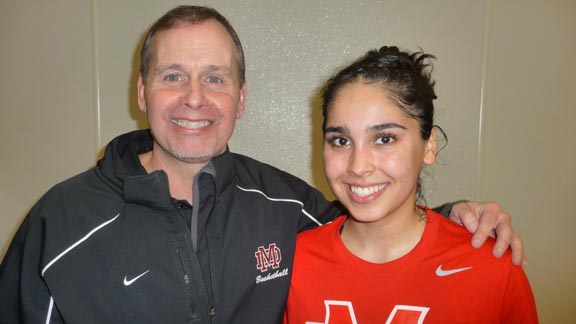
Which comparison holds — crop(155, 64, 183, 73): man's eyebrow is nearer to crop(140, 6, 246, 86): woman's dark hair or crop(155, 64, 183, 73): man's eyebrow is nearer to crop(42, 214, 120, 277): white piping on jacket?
crop(140, 6, 246, 86): woman's dark hair

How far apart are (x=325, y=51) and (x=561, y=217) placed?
1372 mm

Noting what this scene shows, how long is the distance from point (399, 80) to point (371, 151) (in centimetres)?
20

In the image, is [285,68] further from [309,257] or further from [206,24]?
[309,257]

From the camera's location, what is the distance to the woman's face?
3.08ft

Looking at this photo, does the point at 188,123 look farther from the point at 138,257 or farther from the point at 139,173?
the point at 138,257

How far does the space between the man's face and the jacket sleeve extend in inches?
15.7

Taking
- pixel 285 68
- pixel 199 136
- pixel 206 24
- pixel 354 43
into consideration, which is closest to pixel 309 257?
pixel 199 136

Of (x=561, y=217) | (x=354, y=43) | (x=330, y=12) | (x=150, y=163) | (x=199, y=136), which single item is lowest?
(x=561, y=217)

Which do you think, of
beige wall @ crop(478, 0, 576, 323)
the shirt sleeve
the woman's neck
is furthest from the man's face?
beige wall @ crop(478, 0, 576, 323)

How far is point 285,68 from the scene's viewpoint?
5.51 feet

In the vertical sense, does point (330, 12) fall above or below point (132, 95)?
above

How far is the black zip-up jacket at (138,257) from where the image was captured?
91 cm

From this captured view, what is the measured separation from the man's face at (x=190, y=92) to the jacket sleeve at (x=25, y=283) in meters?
0.40

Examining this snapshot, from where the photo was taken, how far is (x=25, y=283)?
2.99 feet
